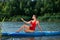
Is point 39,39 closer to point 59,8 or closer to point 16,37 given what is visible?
point 16,37

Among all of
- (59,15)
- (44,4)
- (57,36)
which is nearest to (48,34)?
(57,36)

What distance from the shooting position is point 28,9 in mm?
54875

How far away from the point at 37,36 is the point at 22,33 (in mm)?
960

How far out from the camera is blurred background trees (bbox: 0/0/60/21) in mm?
51656

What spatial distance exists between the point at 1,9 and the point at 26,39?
44.1 meters

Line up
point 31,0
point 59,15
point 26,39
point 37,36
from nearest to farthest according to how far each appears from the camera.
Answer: point 26,39
point 37,36
point 59,15
point 31,0

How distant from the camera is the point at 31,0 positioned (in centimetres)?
5619

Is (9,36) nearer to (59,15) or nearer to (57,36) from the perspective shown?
(57,36)

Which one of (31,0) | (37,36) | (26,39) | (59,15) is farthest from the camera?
(31,0)

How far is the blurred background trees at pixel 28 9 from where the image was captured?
169 ft

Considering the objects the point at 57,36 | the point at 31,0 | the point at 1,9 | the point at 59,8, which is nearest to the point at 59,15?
the point at 59,8

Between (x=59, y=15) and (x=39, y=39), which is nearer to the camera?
(x=39, y=39)

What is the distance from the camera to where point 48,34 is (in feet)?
51.2

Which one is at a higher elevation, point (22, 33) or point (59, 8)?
point (22, 33)
